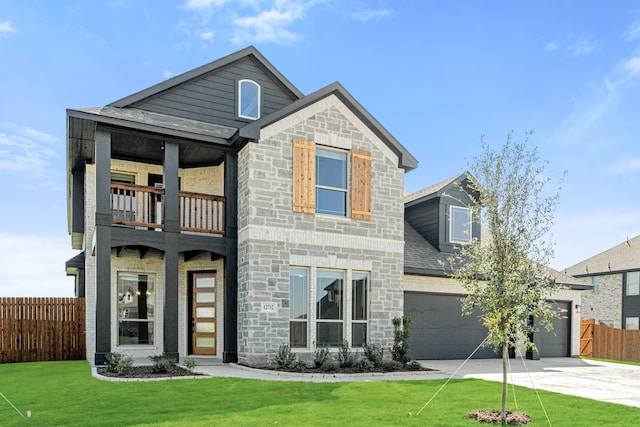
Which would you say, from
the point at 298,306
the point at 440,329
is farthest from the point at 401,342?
the point at 440,329

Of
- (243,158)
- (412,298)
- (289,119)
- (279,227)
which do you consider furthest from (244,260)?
(412,298)

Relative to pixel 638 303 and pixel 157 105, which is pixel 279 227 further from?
pixel 638 303

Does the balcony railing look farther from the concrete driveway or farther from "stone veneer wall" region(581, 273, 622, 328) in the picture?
"stone veneer wall" region(581, 273, 622, 328)

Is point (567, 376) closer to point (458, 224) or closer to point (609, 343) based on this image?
point (458, 224)

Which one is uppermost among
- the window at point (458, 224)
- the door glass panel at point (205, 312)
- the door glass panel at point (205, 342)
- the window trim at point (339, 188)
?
the window trim at point (339, 188)

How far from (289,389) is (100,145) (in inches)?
295

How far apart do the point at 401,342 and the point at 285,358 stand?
3.38m

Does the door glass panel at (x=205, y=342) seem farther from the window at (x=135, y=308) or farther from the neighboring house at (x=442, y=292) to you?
the neighboring house at (x=442, y=292)

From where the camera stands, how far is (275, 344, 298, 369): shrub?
500 inches

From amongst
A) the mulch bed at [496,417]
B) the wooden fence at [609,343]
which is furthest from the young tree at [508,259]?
the wooden fence at [609,343]

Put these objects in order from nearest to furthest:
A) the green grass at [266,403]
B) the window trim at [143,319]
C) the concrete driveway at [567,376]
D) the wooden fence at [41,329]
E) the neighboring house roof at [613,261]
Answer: the green grass at [266,403]
the concrete driveway at [567,376]
the window trim at [143,319]
the wooden fence at [41,329]
the neighboring house roof at [613,261]

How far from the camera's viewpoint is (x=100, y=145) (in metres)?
12.9

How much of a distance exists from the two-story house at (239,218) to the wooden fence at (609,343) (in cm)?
1199

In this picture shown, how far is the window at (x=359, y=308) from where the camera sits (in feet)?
46.9
